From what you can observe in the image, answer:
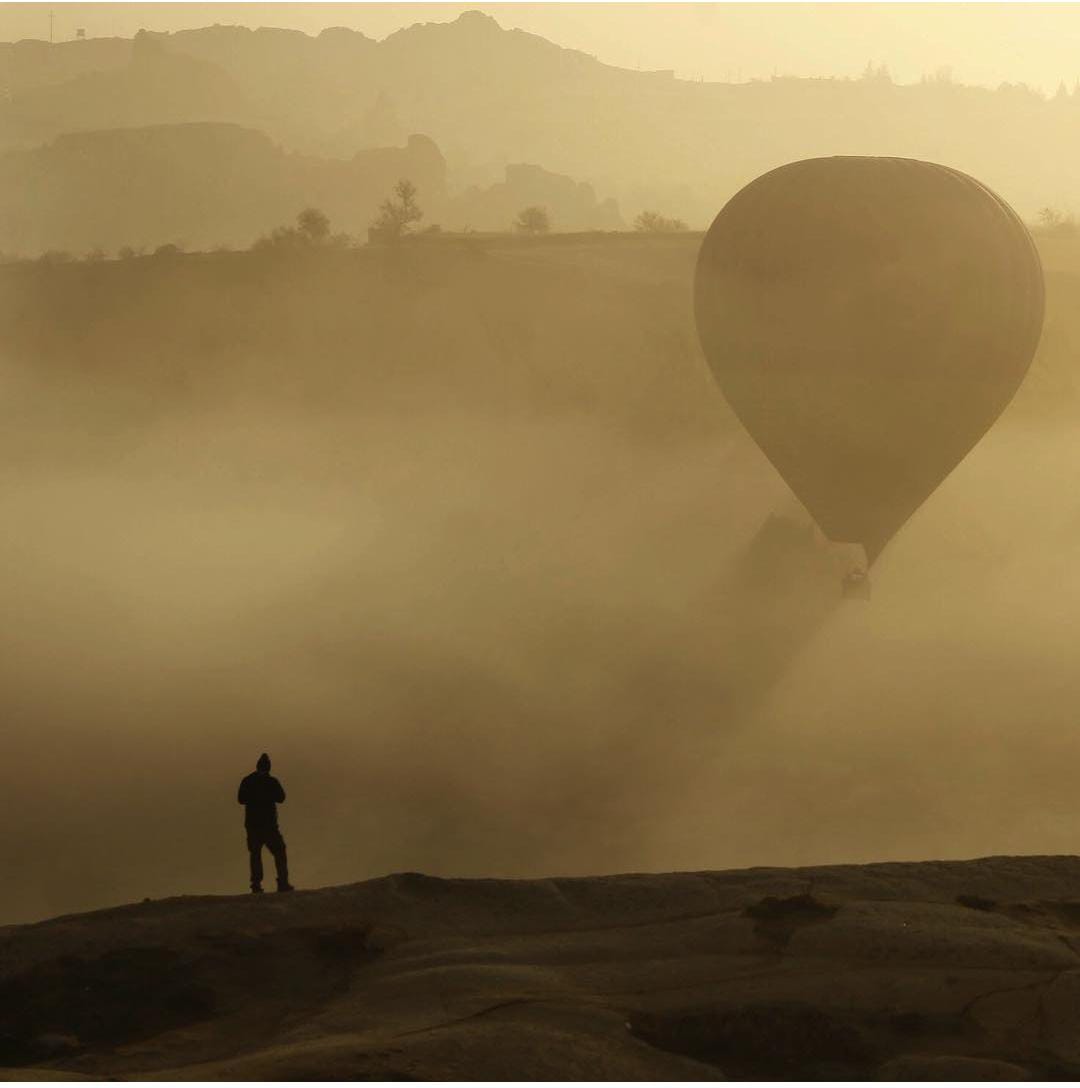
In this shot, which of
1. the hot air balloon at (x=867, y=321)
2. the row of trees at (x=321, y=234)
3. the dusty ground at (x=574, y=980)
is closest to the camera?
the dusty ground at (x=574, y=980)

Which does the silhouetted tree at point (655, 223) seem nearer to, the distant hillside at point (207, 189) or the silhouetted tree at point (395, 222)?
the silhouetted tree at point (395, 222)

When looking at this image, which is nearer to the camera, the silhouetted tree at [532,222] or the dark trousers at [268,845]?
the dark trousers at [268,845]

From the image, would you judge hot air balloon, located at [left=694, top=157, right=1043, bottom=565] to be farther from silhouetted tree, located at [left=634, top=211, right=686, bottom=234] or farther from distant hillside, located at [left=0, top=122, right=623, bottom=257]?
distant hillside, located at [left=0, top=122, right=623, bottom=257]

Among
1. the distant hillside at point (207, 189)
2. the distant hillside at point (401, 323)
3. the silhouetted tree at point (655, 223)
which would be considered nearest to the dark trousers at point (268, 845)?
the distant hillside at point (401, 323)

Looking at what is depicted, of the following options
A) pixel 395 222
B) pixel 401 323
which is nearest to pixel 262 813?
pixel 401 323

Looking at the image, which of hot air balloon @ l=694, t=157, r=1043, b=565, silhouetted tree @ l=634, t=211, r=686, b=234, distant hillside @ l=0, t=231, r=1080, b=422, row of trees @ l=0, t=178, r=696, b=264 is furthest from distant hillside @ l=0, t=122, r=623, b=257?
hot air balloon @ l=694, t=157, r=1043, b=565

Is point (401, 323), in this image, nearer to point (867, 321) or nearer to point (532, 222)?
point (532, 222)
